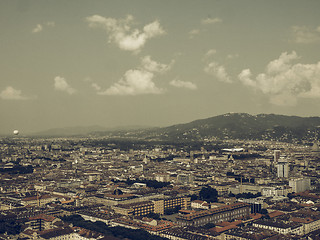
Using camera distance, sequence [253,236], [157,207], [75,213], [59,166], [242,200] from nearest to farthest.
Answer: [253,236] → [75,213] → [157,207] → [242,200] → [59,166]

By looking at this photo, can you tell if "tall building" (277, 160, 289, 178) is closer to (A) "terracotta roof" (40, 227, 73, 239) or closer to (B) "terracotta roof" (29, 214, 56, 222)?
(B) "terracotta roof" (29, 214, 56, 222)

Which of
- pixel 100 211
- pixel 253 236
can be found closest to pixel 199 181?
pixel 100 211

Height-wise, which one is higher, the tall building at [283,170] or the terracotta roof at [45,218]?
the tall building at [283,170]

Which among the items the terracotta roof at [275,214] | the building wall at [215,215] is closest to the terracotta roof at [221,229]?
the building wall at [215,215]

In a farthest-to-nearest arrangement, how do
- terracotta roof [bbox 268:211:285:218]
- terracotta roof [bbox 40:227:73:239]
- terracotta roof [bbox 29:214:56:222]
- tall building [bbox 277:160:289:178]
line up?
tall building [bbox 277:160:289:178] < terracotta roof [bbox 268:211:285:218] < terracotta roof [bbox 29:214:56:222] < terracotta roof [bbox 40:227:73:239]

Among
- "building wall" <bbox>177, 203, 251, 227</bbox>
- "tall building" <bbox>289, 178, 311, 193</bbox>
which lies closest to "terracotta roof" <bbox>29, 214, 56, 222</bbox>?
"building wall" <bbox>177, 203, 251, 227</bbox>

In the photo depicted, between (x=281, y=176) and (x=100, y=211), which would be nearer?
(x=100, y=211)

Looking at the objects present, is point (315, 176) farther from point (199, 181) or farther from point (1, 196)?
point (1, 196)

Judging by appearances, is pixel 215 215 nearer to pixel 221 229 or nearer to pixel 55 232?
pixel 221 229

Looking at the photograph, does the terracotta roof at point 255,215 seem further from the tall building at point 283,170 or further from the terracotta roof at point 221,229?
the tall building at point 283,170

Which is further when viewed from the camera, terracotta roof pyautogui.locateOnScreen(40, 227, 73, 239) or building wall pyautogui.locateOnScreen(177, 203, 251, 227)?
building wall pyautogui.locateOnScreen(177, 203, 251, 227)

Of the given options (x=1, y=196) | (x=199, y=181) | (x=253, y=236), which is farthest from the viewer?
(x=199, y=181)
